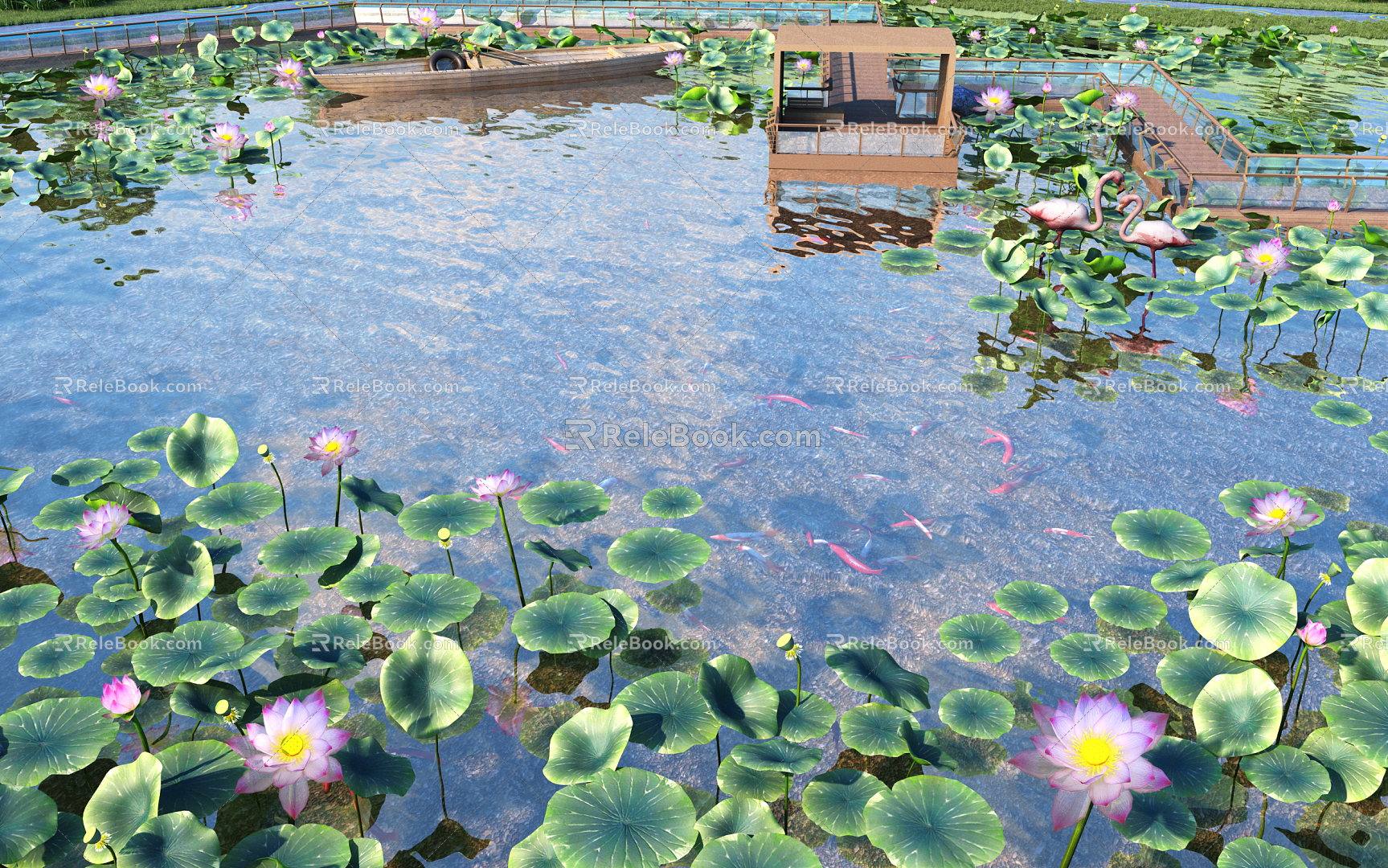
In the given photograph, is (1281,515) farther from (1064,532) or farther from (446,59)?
(446,59)

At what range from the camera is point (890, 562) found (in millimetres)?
5988

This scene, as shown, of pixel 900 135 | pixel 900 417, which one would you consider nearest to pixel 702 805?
pixel 900 417

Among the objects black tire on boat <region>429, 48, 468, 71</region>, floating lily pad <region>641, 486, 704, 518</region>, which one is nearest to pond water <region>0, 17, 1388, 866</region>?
floating lily pad <region>641, 486, 704, 518</region>

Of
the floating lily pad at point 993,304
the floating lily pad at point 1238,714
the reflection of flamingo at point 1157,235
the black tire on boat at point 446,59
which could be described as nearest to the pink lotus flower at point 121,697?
the floating lily pad at point 1238,714

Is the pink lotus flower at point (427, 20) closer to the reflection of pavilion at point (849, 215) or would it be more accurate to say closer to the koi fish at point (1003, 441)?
the reflection of pavilion at point (849, 215)

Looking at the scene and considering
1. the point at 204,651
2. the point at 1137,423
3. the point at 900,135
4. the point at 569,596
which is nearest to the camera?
the point at 204,651

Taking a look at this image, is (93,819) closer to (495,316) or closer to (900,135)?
(495,316)

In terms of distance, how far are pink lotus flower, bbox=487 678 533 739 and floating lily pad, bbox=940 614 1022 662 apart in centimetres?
243

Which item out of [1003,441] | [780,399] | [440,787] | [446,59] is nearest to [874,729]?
[440,787]

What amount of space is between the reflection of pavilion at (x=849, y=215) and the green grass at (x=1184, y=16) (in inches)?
633

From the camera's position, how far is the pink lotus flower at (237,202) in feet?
38.8

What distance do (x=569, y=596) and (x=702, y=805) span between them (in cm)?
143

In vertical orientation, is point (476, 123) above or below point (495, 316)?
above

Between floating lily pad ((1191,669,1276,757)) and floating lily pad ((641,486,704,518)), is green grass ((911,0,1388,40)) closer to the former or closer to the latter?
floating lily pad ((641,486,704,518))
